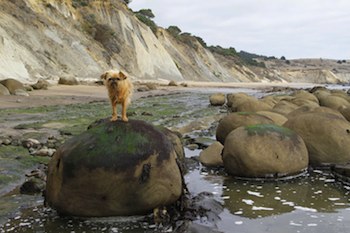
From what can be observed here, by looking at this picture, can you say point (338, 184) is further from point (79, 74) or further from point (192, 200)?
point (79, 74)

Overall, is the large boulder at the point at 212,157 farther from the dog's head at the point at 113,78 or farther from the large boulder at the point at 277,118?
the dog's head at the point at 113,78

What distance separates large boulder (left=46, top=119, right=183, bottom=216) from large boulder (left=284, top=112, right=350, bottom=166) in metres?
4.02

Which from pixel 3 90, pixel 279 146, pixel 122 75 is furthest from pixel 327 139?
pixel 3 90

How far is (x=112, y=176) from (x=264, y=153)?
11.0 ft

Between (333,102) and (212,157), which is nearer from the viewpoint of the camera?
(212,157)

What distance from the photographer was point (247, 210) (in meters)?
5.92

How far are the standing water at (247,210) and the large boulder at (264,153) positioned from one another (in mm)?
211

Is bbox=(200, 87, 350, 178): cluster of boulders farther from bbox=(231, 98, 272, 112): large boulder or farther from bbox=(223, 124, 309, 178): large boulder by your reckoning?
bbox=(231, 98, 272, 112): large boulder

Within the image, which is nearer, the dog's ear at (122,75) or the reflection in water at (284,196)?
the dog's ear at (122,75)

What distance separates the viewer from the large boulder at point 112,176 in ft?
17.1

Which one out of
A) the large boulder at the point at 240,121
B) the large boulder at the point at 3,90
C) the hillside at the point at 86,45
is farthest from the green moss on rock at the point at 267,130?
the hillside at the point at 86,45

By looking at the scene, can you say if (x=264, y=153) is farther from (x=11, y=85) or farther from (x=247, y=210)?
(x=11, y=85)

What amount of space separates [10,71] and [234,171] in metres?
24.5

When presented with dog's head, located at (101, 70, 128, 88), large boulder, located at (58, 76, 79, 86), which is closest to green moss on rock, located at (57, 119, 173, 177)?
dog's head, located at (101, 70, 128, 88)
